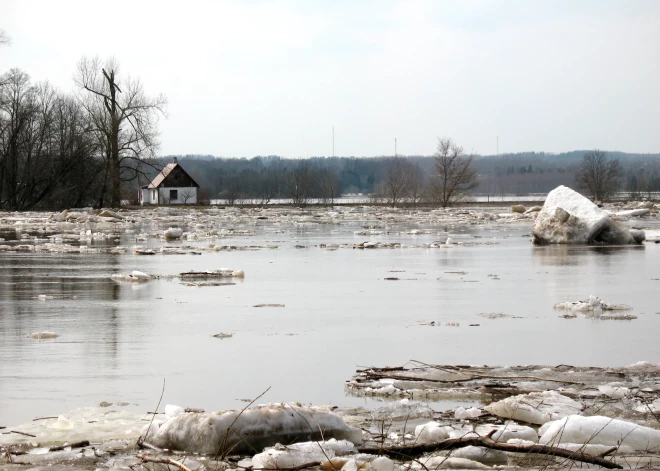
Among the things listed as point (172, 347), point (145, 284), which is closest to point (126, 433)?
point (172, 347)

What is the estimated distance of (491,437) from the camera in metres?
4.75

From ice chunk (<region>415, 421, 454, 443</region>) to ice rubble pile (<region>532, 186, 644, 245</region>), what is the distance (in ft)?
61.6

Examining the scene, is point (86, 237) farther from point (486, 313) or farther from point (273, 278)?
point (486, 313)

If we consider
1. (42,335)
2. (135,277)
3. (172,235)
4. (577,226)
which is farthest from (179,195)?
(42,335)

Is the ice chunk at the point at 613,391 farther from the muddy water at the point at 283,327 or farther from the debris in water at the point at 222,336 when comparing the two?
the debris in water at the point at 222,336

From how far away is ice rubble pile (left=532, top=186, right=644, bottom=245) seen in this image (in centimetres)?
2270

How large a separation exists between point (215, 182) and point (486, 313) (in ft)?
496

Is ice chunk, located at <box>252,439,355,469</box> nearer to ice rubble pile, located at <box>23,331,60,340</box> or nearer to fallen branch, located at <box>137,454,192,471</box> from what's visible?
fallen branch, located at <box>137,454,192,471</box>

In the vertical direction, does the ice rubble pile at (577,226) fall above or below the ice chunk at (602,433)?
above

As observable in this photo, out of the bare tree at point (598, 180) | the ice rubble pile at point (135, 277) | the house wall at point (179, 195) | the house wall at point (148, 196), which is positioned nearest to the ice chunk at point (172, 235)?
the ice rubble pile at point (135, 277)

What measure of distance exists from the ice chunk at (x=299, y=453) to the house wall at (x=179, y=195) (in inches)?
3279

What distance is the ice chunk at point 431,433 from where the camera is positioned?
472cm

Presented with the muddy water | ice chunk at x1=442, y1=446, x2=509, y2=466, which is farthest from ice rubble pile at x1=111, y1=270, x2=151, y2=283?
ice chunk at x1=442, y1=446, x2=509, y2=466

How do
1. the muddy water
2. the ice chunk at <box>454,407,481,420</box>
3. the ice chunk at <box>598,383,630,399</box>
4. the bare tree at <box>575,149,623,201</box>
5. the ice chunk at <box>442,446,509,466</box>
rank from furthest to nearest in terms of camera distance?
the bare tree at <box>575,149,623,201</box>
the muddy water
the ice chunk at <box>598,383,630,399</box>
the ice chunk at <box>454,407,481,420</box>
the ice chunk at <box>442,446,509,466</box>
